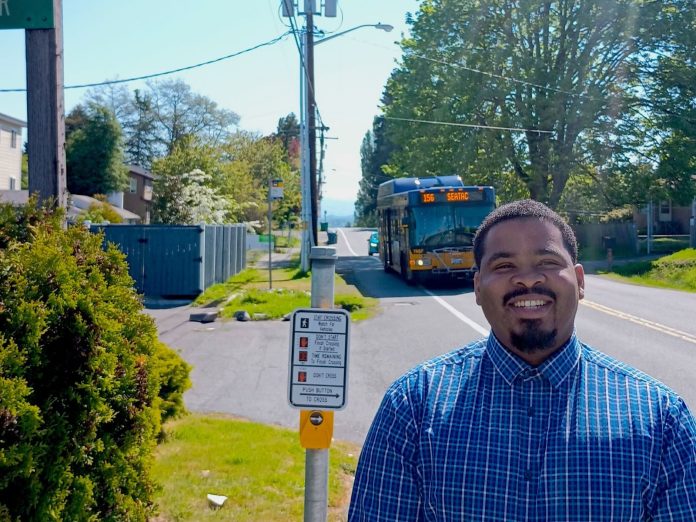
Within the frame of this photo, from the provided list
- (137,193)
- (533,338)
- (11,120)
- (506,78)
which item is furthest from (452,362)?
(137,193)

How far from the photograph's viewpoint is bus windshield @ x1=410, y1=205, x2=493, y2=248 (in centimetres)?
2272

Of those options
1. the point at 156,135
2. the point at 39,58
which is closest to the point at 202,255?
the point at 39,58

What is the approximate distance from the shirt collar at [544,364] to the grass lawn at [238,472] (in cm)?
331

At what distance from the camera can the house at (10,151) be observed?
43875 mm

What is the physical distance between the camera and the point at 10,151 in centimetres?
4531

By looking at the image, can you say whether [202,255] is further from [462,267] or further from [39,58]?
[39,58]


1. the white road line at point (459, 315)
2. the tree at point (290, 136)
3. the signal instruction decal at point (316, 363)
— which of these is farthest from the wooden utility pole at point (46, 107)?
the tree at point (290, 136)

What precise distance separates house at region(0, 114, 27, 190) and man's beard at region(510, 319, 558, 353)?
46.1 m

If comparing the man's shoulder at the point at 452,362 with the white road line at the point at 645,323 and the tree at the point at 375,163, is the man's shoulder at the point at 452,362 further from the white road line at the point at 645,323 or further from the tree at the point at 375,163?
the tree at the point at 375,163

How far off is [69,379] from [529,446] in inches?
88.0

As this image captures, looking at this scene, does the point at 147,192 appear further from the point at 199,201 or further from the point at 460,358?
the point at 460,358

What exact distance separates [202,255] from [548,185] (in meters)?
21.9

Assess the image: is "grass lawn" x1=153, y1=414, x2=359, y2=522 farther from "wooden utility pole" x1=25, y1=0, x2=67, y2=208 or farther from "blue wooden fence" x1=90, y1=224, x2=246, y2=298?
"blue wooden fence" x1=90, y1=224, x2=246, y2=298

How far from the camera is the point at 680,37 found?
33594 mm
